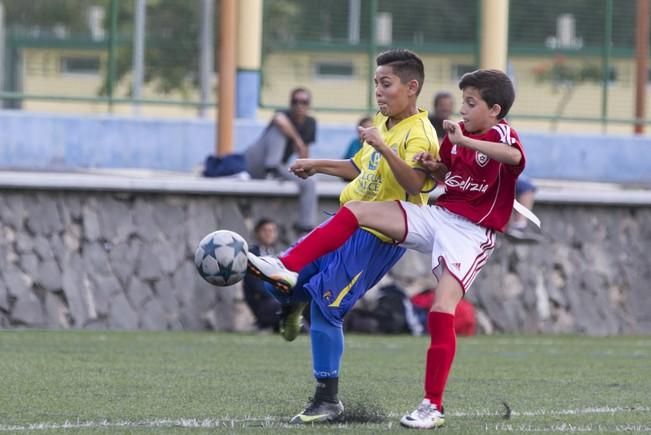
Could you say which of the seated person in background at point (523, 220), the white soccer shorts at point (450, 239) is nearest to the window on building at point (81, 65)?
the seated person in background at point (523, 220)

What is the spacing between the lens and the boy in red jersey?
261 inches

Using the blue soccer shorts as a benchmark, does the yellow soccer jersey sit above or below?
above

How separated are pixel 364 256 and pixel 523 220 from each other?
916cm

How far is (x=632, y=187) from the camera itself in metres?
17.6

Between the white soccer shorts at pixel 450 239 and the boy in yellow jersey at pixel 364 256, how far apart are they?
12cm

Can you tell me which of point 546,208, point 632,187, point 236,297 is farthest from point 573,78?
point 236,297

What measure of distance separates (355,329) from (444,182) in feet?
25.1

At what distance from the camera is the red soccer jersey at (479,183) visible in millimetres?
6707

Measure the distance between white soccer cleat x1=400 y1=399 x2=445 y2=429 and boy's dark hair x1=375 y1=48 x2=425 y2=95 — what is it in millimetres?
1540

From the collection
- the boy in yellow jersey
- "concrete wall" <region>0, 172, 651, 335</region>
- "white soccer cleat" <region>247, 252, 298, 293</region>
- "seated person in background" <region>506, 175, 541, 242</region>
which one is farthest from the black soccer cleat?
"seated person in background" <region>506, 175, 541, 242</region>

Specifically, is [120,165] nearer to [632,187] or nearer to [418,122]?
[632,187]

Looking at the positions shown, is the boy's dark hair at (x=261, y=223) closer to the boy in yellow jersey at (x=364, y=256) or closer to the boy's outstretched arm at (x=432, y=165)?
the boy in yellow jersey at (x=364, y=256)

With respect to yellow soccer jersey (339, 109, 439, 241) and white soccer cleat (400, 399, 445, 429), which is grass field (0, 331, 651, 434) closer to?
white soccer cleat (400, 399, 445, 429)

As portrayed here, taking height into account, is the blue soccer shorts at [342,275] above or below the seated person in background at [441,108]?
below
